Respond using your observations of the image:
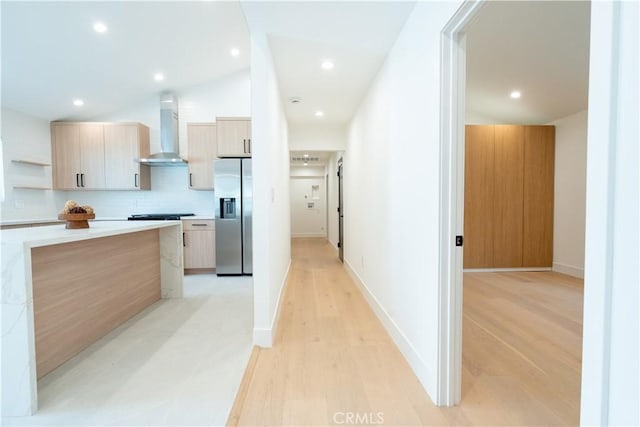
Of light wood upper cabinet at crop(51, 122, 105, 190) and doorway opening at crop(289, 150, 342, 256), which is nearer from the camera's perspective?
light wood upper cabinet at crop(51, 122, 105, 190)

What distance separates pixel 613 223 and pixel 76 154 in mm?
6081

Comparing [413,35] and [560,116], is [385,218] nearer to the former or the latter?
[413,35]

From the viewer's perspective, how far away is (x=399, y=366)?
1.86m

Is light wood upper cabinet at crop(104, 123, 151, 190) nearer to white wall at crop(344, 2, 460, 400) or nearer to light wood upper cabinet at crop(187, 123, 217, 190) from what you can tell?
light wood upper cabinet at crop(187, 123, 217, 190)

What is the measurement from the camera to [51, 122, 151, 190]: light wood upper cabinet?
4.41 meters

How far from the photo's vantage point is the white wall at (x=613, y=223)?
2.09 ft

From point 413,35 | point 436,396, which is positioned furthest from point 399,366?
point 413,35

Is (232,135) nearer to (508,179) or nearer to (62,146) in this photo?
(62,146)

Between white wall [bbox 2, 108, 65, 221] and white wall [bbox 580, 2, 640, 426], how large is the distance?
19.8 feet

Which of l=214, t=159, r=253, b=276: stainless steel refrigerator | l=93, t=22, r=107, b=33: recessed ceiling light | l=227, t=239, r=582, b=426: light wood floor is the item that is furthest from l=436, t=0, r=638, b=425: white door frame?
l=93, t=22, r=107, b=33: recessed ceiling light

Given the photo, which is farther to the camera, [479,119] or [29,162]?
[479,119]

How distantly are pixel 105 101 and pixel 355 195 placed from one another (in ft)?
14.2

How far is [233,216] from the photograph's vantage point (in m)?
4.23

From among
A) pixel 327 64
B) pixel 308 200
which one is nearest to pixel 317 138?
pixel 327 64
